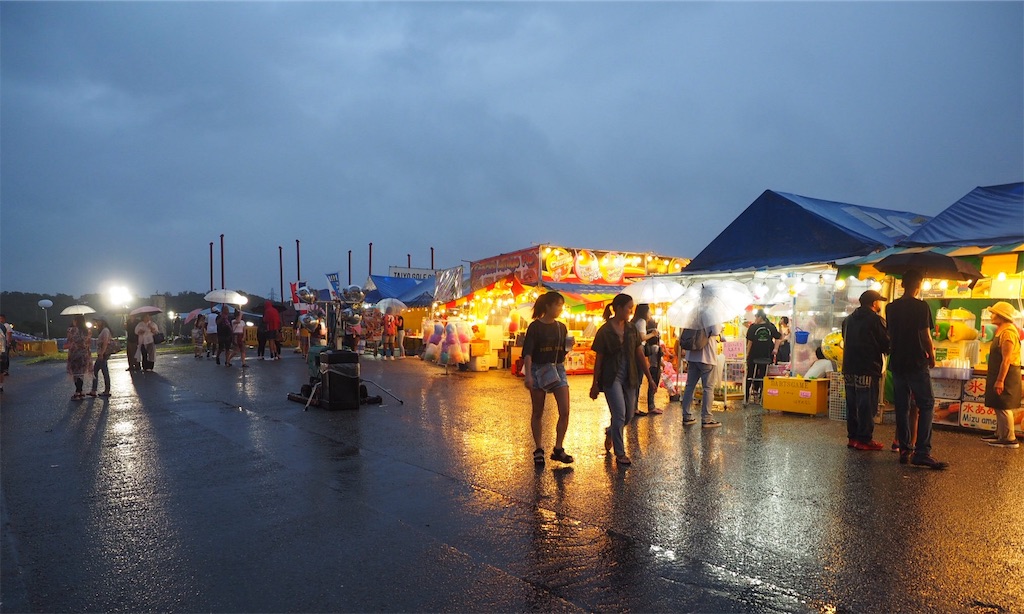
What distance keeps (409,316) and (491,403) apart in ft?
67.0

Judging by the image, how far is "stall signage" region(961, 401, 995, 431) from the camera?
8516 millimetres

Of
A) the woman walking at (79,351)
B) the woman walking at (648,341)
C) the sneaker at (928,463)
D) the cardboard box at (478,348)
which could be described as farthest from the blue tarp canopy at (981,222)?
the woman walking at (79,351)

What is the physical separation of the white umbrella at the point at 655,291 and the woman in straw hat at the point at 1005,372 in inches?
236

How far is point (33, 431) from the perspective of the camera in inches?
366

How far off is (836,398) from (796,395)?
640 millimetres

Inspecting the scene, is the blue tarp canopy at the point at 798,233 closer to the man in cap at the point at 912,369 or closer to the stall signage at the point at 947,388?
the stall signage at the point at 947,388

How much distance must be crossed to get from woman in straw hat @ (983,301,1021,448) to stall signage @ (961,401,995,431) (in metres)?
0.66

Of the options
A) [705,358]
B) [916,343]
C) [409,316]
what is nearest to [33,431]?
[705,358]

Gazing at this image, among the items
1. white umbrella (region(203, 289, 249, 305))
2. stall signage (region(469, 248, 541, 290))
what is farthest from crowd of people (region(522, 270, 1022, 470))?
white umbrella (region(203, 289, 249, 305))

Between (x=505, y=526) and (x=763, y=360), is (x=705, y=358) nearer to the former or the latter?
(x=763, y=360)

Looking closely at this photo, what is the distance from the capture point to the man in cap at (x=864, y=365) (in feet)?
24.4

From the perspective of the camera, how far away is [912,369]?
6746 mm

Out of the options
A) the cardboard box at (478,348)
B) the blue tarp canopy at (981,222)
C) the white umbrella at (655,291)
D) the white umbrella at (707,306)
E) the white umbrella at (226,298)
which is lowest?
the cardboard box at (478,348)

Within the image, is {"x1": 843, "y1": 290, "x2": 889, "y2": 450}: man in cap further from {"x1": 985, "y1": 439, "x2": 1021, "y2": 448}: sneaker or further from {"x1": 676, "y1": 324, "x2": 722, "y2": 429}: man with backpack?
{"x1": 676, "y1": 324, "x2": 722, "y2": 429}: man with backpack
